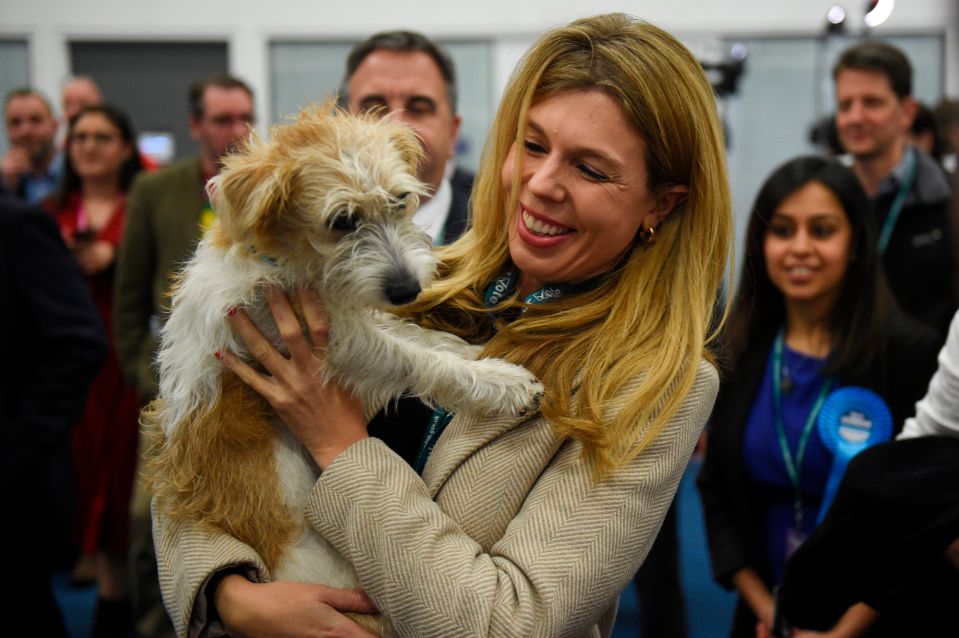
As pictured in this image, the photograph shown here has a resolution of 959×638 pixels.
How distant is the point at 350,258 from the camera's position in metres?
1.62

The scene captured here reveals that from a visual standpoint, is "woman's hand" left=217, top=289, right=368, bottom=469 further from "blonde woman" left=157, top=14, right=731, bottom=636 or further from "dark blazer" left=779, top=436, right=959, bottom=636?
"dark blazer" left=779, top=436, right=959, bottom=636

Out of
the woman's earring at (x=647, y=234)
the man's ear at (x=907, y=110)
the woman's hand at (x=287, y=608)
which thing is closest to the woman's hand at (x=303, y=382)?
the woman's hand at (x=287, y=608)

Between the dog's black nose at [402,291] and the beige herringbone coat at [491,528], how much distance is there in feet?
0.91

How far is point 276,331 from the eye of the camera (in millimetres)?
1658

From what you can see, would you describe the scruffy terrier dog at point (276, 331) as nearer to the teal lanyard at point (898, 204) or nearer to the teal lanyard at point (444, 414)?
the teal lanyard at point (444, 414)

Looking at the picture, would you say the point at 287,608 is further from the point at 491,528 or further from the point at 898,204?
the point at 898,204

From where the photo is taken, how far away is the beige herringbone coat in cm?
131

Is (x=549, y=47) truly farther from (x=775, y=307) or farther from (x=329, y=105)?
(x=775, y=307)

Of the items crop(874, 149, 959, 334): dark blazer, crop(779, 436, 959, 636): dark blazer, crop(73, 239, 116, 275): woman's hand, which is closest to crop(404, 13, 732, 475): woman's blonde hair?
crop(779, 436, 959, 636): dark blazer

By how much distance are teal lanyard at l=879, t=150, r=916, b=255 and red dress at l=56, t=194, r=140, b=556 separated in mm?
3693

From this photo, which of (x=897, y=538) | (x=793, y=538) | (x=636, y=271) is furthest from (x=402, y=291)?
(x=793, y=538)

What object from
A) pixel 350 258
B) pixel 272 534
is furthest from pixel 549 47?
pixel 272 534

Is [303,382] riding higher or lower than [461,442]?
higher

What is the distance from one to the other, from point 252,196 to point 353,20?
737 cm
